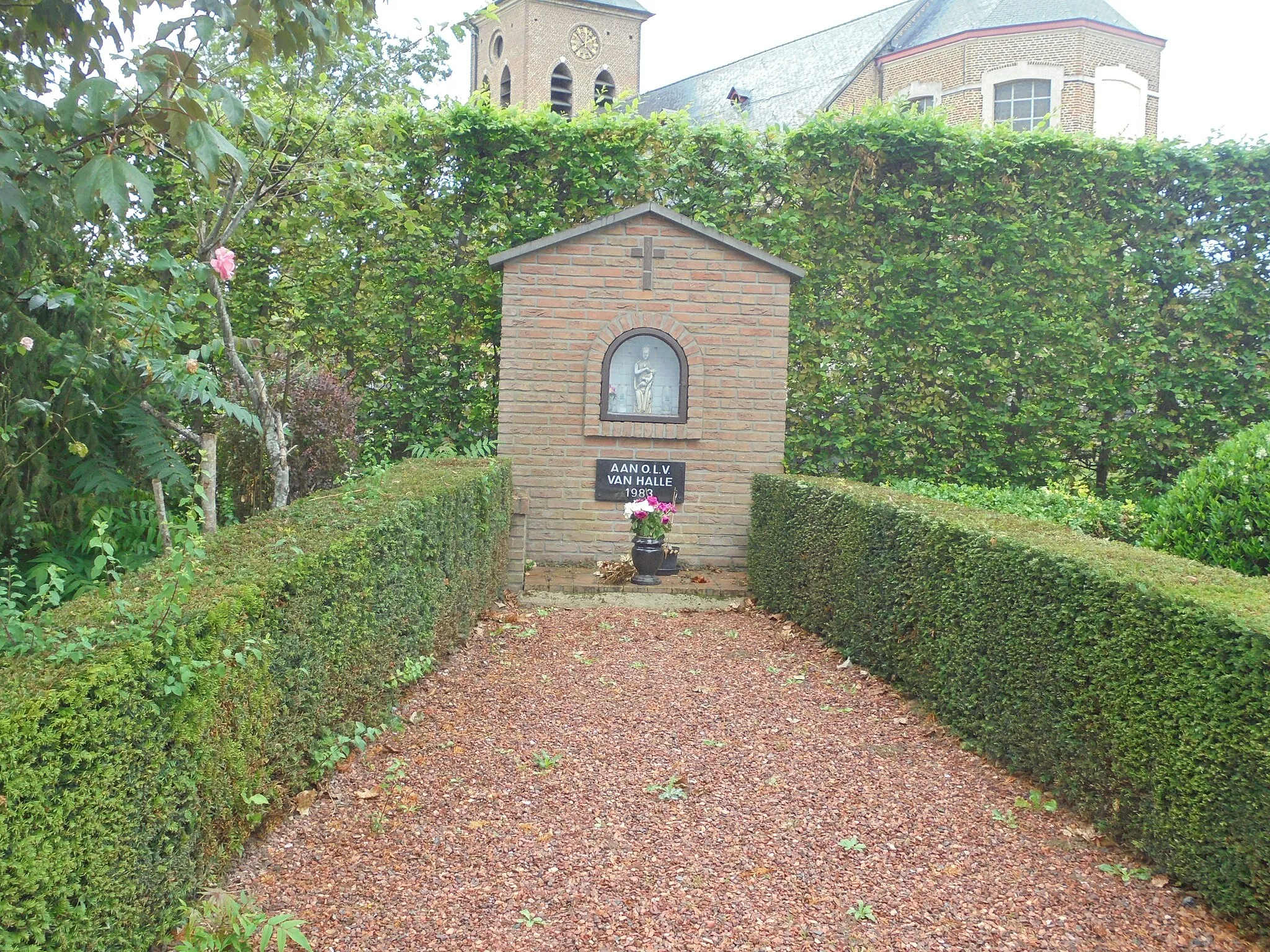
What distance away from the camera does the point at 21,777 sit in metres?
2.10

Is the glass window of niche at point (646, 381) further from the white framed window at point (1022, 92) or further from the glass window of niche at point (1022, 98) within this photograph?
the glass window of niche at point (1022, 98)

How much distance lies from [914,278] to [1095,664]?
7230 millimetres

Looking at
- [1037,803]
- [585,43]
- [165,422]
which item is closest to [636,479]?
[165,422]

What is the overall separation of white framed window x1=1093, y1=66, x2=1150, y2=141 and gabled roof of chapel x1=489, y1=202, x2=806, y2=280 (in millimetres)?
23799

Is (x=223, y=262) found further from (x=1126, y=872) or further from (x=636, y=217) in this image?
(x=1126, y=872)

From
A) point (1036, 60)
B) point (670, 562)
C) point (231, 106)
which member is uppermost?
point (1036, 60)

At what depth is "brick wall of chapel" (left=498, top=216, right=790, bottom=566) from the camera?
933 centimetres

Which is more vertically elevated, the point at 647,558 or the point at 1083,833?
the point at 647,558

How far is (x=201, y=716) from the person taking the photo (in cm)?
295

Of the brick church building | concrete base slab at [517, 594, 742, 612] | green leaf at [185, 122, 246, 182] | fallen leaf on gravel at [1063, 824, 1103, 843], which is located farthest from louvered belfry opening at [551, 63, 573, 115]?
green leaf at [185, 122, 246, 182]

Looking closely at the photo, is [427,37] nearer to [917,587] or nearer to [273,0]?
[273,0]

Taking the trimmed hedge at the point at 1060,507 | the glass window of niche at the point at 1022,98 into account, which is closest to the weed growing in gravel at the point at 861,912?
the trimmed hedge at the point at 1060,507

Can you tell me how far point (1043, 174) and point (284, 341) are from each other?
292 inches

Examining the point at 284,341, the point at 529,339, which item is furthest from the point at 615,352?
the point at 284,341
